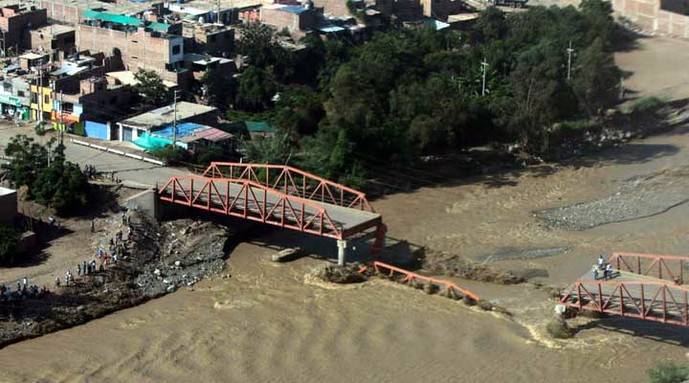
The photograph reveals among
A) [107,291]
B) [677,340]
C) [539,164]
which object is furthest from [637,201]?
[107,291]

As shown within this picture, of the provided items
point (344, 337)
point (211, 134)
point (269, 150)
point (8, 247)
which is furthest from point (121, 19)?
point (344, 337)

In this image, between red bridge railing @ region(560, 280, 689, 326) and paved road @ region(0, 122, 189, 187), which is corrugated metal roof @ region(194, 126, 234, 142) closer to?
paved road @ region(0, 122, 189, 187)

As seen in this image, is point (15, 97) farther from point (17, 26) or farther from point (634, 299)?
point (634, 299)

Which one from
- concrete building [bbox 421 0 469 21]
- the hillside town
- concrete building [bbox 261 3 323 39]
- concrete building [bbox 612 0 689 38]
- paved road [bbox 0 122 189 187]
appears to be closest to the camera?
paved road [bbox 0 122 189 187]

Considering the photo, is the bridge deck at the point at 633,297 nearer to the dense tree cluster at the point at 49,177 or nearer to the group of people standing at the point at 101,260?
the group of people standing at the point at 101,260

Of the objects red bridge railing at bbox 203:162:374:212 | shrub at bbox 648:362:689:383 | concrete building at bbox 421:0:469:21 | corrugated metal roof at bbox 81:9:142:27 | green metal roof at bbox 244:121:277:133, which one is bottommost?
shrub at bbox 648:362:689:383

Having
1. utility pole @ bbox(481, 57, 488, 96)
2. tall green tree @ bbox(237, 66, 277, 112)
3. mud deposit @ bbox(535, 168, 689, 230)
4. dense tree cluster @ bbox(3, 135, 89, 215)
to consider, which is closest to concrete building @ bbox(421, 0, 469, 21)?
utility pole @ bbox(481, 57, 488, 96)

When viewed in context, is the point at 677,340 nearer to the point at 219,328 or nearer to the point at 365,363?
the point at 365,363
